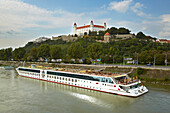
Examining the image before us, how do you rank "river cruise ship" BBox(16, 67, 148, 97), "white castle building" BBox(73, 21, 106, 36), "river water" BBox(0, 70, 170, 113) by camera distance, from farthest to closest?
"white castle building" BBox(73, 21, 106, 36)
"river cruise ship" BBox(16, 67, 148, 97)
"river water" BBox(0, 70, 170, 113)

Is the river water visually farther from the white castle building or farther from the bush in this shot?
the white castle building

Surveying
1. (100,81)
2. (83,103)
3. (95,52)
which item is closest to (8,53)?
(95,52)

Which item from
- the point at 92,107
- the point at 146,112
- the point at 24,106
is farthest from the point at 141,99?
the point at 24,106

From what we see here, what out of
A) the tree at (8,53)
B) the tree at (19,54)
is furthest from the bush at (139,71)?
the tree at (8,53)

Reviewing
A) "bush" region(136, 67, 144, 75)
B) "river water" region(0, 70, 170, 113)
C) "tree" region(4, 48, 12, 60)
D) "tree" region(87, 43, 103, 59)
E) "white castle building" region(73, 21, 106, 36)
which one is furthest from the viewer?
"white castle building" region(73, 21, 106, 36)

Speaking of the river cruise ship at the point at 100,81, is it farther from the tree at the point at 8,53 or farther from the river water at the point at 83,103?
the tree at the point at 8,53

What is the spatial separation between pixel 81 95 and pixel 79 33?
5194 inches

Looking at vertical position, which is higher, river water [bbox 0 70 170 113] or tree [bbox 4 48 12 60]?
tree [bbox 4 48 12 60]

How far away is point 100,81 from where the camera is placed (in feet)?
89.8

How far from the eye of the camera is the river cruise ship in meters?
24.6

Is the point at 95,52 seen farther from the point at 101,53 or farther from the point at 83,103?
the point at 83,103

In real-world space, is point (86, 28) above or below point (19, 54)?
above

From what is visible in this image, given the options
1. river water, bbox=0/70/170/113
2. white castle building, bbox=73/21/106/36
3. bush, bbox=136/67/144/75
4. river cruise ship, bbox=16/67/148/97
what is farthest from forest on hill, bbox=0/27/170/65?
white castle building, bbox=73/21/106/36

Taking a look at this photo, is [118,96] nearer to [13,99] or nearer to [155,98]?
[155,98]
